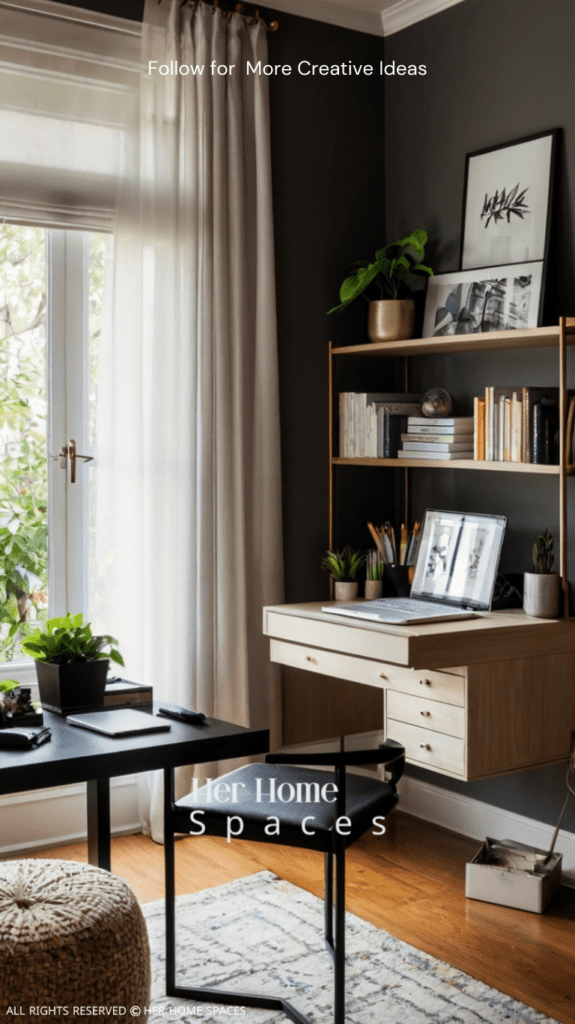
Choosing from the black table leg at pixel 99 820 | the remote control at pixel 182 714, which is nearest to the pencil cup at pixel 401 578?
the remote control at pixel 182 714

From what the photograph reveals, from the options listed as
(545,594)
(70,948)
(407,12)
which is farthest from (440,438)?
(70,948)

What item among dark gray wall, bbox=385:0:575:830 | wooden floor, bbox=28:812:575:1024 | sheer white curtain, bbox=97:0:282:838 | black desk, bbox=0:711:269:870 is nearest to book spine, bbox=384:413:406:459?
dark gray wall, bbox=385:0:575:830

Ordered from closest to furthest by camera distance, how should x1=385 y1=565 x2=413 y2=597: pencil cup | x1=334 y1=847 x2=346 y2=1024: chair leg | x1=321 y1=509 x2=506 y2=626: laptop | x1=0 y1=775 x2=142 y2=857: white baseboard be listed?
1. x1=334 y1=847 x2=346 y2=1024: chair leg
2. x1=321 y1=509 x2=506 y2=626: laptop
3. x1=0 y1=775 x2=142 y2=857: white baseboard
4. x1=385 y1=565 x2=413 y2=597: pencil cup

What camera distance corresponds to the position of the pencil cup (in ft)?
11.7

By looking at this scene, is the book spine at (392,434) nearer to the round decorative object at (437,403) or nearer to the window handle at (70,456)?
the round decorative object at (437,403)

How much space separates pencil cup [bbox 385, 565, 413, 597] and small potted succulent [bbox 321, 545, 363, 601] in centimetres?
16

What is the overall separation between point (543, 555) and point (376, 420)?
2.82ft

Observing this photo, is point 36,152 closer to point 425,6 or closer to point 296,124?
point 296,124

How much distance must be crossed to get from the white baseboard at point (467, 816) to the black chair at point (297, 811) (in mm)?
1020

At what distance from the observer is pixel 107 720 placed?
7.54 ft

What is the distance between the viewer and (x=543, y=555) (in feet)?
A: 10.1

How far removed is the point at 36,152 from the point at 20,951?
7.90 feet

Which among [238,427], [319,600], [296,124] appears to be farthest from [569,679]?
[296,124]

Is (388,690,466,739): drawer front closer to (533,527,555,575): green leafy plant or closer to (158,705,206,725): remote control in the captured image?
(533,527,555,575): green leafy plant
